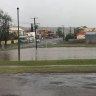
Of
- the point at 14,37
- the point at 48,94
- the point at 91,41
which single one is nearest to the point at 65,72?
the point at 48,94

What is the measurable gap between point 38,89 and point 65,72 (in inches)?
372

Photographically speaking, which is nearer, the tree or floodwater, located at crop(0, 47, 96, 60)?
floodwater, located at crop(0, 47, 96, 60)

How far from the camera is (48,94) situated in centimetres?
1472

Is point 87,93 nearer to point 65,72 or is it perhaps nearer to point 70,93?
point 70,93

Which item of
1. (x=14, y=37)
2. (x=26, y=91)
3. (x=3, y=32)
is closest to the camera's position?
(x=26, y=91)

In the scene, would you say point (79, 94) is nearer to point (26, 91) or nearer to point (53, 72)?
point (26, 91)

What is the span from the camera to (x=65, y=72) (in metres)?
25.8

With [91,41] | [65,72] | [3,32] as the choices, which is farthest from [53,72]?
[91,41]

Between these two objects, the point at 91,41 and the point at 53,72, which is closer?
the point at 53,72

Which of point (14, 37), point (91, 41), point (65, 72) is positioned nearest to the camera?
point (65, 72)

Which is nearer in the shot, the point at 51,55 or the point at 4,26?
the point at 51,55

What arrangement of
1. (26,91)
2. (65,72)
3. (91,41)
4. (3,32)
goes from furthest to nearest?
(91,41) → (3,32) → (65,72) → (26,91)

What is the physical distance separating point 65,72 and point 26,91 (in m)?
10.2

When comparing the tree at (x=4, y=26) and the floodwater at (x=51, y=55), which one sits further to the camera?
the tree at (x=4, y=26)
